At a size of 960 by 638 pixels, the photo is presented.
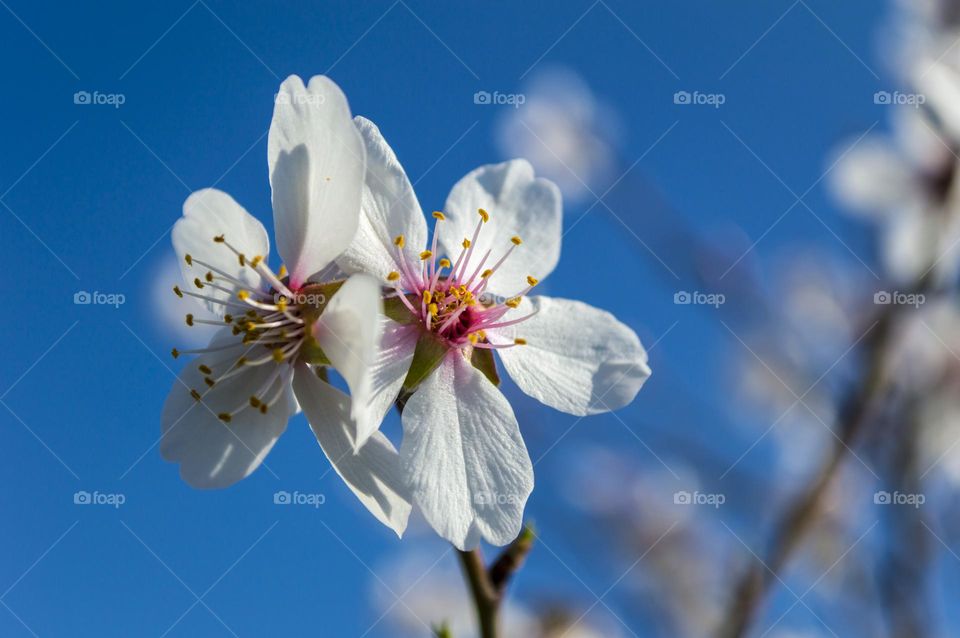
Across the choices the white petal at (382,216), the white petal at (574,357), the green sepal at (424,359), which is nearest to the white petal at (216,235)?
the white petal at (382,216)

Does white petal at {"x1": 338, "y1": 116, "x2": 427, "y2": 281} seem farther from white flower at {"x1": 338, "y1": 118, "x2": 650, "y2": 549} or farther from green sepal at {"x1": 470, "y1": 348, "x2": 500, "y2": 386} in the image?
green sepal at {"x1": 470, "y1": 348, "x2": 500, "y2": 386}

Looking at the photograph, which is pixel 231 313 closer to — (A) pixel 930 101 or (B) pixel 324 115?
(B) pixel 324 115

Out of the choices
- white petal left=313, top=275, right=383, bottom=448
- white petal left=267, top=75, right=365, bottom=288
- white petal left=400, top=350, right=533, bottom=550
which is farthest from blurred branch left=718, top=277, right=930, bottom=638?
white petal left=267, top=75, right=365, bottom=288

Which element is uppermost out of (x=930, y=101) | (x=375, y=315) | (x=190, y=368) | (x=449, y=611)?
(x=930, y=101)

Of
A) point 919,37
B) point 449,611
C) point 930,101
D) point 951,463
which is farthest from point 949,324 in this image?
point 449,611

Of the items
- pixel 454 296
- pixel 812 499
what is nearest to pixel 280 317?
pixel 454 296

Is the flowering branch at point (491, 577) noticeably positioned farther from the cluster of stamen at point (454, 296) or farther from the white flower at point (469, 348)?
the cluster of stamen at point (454, 296)

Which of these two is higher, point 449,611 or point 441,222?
→ point 441,222
